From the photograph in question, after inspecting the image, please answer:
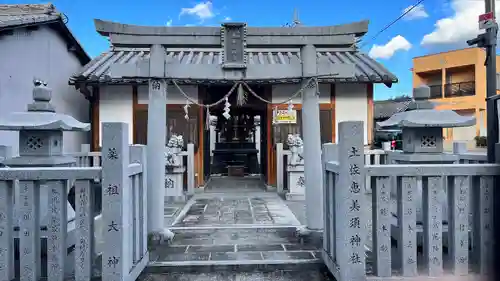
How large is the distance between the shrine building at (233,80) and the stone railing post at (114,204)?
2056mm

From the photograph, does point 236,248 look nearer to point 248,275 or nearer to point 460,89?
point 248,275

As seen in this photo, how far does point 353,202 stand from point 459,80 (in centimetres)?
3096

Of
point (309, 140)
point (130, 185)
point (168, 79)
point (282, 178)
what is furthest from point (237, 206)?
point (130, 185)

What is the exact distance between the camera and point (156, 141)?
533 cm

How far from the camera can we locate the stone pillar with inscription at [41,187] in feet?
12.1

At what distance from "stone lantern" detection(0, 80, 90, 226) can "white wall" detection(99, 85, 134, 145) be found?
5.17 metres

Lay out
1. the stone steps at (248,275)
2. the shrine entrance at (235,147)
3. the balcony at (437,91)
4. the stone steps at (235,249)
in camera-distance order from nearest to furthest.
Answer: the stone steps at (248,275)
the stone steps at (235,249)
the shrine entrance at (235,147)
the balcony at (437,91)

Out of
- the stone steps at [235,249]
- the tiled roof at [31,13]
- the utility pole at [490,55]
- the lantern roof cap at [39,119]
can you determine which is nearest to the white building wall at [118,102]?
the tiled roof at [31,13]

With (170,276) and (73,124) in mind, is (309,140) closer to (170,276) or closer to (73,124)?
(170,276)

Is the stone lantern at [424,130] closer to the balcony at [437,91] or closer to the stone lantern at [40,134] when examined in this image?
the stone lantern at [40,134]

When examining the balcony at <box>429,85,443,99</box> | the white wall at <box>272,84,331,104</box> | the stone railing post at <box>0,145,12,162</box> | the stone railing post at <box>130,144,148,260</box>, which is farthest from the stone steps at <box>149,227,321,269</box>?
the balcony at <box>429,85,443,99</box>

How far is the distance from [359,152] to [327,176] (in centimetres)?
86

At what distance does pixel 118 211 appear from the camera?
11.8 feet

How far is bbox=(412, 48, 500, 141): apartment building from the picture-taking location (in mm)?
26234
